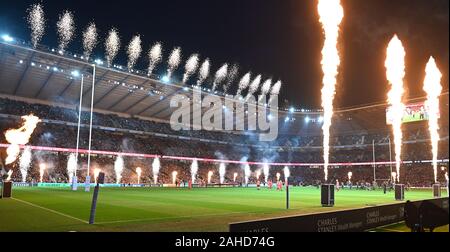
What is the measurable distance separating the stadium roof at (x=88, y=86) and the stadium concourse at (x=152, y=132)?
0.13m

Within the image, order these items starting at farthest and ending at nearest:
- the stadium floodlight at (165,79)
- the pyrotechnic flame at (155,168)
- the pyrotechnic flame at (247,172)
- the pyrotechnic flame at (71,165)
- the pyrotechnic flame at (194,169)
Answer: the pyrotechnic flame at (247,172)
the pyrotechnic flame at (194,169)
the pyrotechnic flame at (155,168)
the stadium floodlight at (165,79)
the pyrotechnic flame at (71,165)

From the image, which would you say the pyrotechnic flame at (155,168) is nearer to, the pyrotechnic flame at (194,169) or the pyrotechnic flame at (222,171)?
the pyrotechnic flame at (194,169)

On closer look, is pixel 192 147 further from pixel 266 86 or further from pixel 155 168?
pixel 266 86

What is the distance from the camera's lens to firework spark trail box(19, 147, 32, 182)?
165 ft

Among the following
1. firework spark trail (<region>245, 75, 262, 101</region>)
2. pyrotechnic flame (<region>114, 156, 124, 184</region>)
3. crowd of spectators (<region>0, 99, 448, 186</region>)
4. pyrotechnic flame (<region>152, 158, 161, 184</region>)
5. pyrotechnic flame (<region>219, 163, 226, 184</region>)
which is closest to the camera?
crowd of spectators (<region>0, 99, 448, 186</region>)

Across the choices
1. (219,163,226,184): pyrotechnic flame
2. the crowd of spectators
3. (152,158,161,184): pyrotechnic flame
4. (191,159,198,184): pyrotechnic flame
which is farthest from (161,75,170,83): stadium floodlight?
(219,163,226,184): pyrotechnic flame

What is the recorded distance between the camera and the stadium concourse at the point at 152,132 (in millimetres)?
51656

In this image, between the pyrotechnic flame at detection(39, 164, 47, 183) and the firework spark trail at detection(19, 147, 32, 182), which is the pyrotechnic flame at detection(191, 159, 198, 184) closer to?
the pyrotechnic flame at detection(39, 164, 47, 183)

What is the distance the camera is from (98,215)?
1576cm

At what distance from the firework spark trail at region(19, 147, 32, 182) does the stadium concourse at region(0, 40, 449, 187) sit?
2.26 feet

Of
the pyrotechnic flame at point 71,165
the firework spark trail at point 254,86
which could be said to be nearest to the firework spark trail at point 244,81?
the firework spark trail at point 254,86

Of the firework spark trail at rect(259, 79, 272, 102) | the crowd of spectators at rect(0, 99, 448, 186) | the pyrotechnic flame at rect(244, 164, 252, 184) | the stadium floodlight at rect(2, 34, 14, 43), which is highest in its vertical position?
the firework spark trail at rect(259, 79, 272, 102)

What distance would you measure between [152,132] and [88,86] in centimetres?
1870
